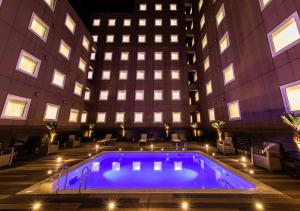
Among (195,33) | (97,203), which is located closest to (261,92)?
(97,203)

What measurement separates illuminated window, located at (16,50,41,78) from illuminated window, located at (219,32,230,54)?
48.0 ft

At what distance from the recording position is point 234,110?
1055 centimetres

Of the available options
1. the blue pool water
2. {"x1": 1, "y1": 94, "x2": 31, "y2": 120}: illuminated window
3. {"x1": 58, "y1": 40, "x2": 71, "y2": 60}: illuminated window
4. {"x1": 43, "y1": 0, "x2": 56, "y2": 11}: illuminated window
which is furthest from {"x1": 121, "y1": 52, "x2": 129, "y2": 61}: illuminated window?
the blue pool water

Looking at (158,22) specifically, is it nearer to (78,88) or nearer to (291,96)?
(78,88)

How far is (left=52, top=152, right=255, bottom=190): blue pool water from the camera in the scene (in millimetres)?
4789

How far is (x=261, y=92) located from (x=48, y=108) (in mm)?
15062

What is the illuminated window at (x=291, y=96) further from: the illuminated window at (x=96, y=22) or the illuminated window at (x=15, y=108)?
the illuminated window at (x=96, y=22)

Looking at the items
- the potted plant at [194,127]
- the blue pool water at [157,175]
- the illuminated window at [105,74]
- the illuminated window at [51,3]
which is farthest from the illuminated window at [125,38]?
the blue pool water at [157,175]

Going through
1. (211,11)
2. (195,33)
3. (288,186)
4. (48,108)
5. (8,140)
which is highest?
(195,33)

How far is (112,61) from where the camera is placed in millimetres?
18844

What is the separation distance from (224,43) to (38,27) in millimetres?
14700

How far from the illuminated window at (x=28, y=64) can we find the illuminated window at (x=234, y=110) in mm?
14802

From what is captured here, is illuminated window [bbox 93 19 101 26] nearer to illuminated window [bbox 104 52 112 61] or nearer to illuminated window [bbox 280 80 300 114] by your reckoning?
illuminated window [bbox 104 52 112 61]

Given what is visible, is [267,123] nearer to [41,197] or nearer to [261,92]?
[261,92]
